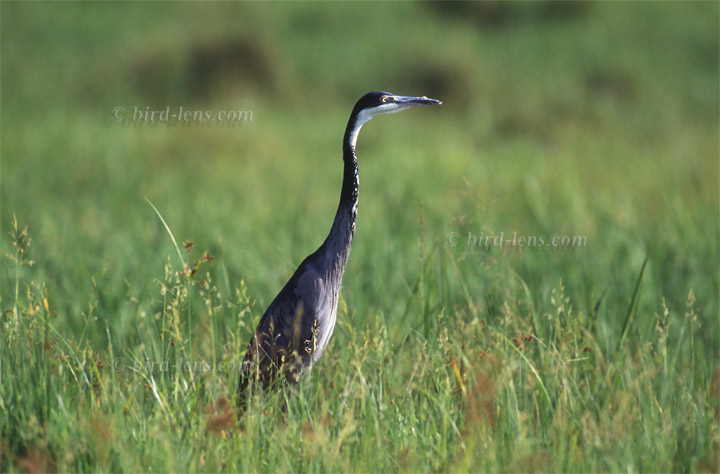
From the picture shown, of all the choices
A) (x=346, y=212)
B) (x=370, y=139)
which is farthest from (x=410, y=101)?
(x=370, y=139)

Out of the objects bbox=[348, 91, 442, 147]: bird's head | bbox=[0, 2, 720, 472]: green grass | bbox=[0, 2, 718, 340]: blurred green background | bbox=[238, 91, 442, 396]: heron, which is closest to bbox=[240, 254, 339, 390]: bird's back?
bbox=[238, 91, 442, 396]: heron

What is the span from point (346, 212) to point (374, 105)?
477 mm

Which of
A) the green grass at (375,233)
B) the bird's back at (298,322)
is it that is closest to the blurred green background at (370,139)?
the green grass at (375,233)

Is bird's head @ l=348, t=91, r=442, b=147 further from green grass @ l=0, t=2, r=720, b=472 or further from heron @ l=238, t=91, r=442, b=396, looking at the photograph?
green grass @ l=0, t=2, r=720, b=472

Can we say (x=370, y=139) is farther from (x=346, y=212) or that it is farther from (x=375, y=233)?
(x=346, y=212)

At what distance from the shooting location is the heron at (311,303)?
3127mm

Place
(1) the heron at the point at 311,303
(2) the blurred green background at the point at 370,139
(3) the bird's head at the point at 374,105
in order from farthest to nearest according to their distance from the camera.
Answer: (2) the blurred green background at the point at 370,139 → (1) the heron at the point at 311,303 → (3) the bird's head at the point at 374,105

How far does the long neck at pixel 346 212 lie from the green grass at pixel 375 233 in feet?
0.71

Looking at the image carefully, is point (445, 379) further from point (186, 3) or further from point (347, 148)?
point (186, 3)

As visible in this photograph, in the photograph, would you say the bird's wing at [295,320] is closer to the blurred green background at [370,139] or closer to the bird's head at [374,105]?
the bird's head at [374,105]

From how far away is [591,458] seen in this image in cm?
254

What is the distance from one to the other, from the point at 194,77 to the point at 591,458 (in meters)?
13.1

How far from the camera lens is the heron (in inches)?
123

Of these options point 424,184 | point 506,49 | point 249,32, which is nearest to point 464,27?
point 506,49
